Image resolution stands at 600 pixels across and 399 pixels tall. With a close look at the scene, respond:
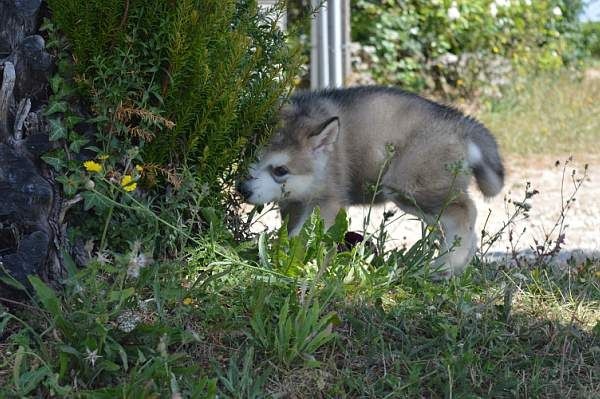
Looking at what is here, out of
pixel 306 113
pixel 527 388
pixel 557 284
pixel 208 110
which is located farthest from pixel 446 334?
pixel 306 113

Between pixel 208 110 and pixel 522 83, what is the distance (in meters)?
9.41

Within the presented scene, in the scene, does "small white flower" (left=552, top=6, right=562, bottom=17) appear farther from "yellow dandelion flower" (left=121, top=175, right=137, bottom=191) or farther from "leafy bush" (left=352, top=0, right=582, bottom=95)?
"yellow dandelion flower" (left=121, top=175, right=137, bottom=191)

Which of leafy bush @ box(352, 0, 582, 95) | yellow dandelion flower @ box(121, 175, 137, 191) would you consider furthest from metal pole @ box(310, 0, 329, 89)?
yellow dandelion flower @ box(121, 175, 137, 191)

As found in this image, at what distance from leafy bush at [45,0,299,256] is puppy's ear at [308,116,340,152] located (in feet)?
2.68

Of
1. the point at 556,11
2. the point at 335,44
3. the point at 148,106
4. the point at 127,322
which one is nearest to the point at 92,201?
the point at 148,106

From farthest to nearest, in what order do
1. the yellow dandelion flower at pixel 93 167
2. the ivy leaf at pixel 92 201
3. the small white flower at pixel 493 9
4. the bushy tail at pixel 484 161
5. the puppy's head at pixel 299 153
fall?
the small white flower at pixel 493 9 → the bushy tail at pixel 484 161 → the puppy's head at pixel 299 153 → the ivy leaf at pixel 92 201 → the yellow dandelion flower at pixel 93 167

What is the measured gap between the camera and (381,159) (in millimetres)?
5473

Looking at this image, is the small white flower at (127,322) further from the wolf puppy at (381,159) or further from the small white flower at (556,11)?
the small white flower at (556,11)

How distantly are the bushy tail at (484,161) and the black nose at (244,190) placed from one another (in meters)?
1.31

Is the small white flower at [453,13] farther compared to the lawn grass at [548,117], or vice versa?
the small white flower at [453,13]

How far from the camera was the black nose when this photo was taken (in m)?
4.92

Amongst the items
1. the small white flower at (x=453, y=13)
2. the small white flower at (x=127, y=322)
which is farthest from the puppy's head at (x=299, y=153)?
the small white flower at (x=453, y=13)

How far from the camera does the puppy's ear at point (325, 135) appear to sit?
5.38 meters

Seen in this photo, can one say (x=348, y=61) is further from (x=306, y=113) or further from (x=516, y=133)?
(x=306, y=113)
